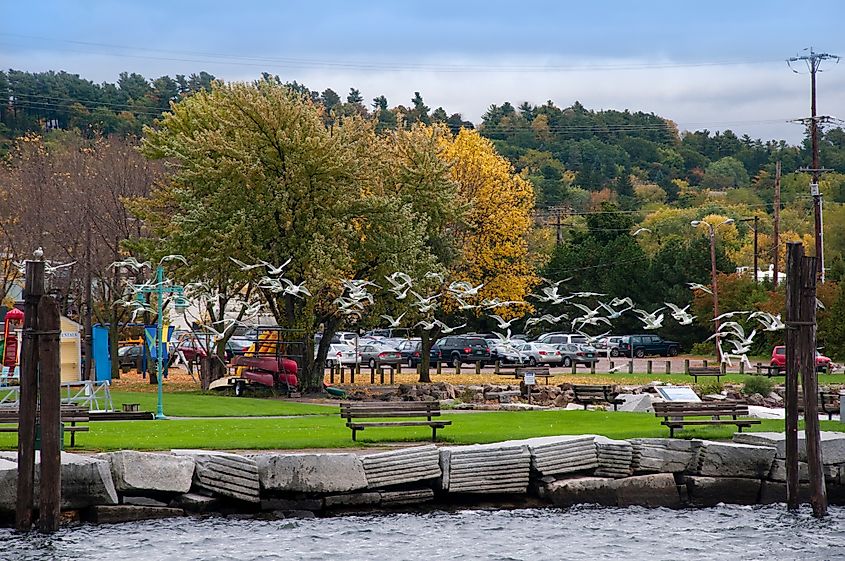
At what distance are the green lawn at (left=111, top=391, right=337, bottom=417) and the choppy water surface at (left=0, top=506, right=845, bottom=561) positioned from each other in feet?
45.3

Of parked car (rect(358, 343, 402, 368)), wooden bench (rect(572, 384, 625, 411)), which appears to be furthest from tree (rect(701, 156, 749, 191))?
wooden bench (rect(572, 384, 625, 411))

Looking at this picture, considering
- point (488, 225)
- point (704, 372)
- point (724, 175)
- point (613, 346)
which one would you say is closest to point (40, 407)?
point (704, 372)

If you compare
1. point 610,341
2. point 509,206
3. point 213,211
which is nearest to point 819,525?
point 213,211

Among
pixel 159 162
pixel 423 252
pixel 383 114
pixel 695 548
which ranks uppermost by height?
pixel 383 114

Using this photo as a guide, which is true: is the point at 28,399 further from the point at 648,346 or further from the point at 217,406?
the point at 648,346

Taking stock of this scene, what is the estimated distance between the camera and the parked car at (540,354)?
66.4 meters

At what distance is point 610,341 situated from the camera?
77.7 metres

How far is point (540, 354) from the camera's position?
66875mm

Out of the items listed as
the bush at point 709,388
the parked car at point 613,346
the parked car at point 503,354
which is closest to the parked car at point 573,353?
the parked car at point 503,354

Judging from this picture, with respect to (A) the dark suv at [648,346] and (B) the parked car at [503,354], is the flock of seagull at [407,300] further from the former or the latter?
(A) the dark suv at [648,346]

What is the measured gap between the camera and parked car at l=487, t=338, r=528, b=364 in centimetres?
6341

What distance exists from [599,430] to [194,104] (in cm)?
2968

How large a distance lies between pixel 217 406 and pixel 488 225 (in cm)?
2527

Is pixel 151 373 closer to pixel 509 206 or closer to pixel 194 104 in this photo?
pixel 194 104
